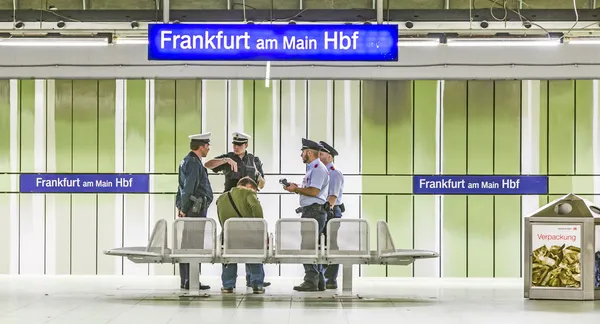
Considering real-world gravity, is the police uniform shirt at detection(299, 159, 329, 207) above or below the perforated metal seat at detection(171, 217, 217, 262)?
above

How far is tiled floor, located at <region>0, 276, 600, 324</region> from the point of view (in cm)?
776

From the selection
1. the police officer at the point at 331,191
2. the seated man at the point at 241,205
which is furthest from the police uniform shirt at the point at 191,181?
the police officer at the point at 331,191

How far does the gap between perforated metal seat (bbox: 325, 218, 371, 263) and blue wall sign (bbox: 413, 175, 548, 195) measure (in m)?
3.48

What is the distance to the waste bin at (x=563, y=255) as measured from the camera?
30.9ft

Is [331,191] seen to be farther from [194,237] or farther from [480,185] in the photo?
[480,185]

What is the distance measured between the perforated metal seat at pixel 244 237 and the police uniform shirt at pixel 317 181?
904 millimetres

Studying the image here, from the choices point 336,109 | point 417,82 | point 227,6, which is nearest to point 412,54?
point 417,82

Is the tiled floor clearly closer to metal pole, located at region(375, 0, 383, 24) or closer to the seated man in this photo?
the seated man

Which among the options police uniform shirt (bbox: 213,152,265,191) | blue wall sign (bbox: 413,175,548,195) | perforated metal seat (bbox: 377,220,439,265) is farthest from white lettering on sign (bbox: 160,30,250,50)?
blue wall sign (bbox: 413,175,548,195)

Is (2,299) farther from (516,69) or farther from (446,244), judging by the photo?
(516,69)

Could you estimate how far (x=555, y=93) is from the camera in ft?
42.0

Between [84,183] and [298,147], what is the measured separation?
303cm

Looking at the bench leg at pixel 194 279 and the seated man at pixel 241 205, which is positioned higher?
the seated man at pixel 241 205

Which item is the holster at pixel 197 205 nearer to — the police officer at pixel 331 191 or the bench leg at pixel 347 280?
the police officer at pixel 331 191
